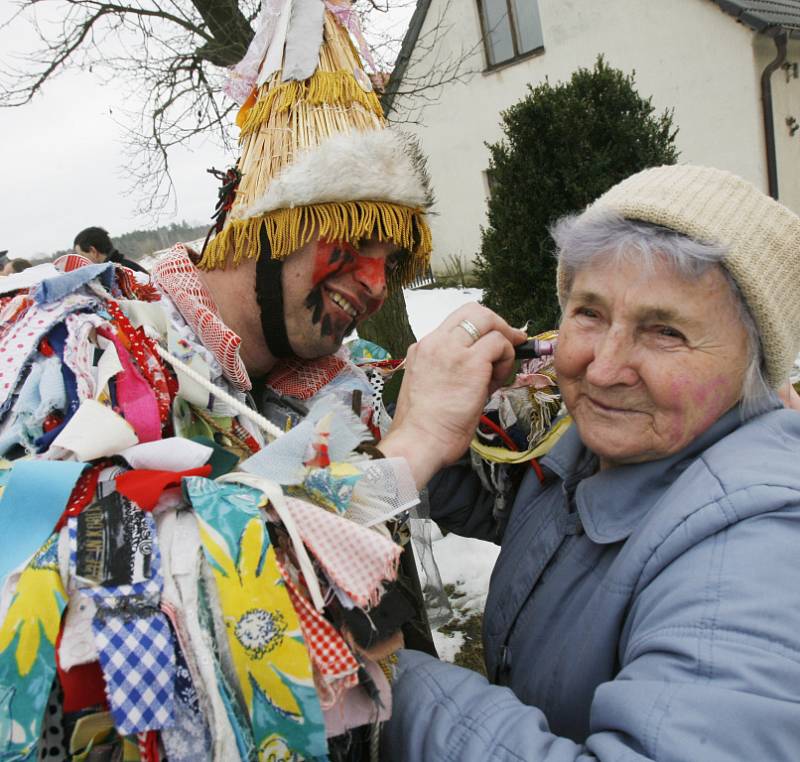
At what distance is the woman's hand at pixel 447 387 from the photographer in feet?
4.11

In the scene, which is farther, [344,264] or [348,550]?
[344,264]

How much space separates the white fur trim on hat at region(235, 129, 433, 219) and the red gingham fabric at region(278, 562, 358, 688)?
918 millimetres

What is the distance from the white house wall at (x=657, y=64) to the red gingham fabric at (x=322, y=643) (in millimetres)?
7149

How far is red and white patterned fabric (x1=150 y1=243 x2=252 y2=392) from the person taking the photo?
145 centimetres

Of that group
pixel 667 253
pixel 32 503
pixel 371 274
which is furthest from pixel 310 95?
pixel 32 503

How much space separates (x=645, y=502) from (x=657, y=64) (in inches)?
394

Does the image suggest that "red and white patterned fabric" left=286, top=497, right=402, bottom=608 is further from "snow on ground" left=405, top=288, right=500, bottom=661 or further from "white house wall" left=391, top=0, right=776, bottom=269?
"white house wall" left=391, top=0, right=776, bottom=269

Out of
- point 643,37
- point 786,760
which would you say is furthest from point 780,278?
point 643,37

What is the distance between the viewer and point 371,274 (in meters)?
1.65

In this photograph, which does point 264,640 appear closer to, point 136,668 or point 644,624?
point 136,668

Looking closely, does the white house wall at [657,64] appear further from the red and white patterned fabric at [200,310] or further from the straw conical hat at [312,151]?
the red and white patterned fabric at [200,310]

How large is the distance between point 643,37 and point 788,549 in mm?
10383

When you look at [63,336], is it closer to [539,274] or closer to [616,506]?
[616,506]

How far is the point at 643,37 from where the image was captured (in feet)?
30.5
